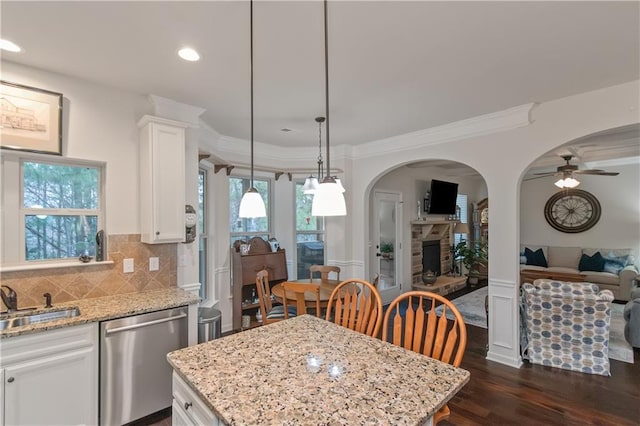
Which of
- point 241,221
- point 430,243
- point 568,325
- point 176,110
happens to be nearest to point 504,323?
point 568,325

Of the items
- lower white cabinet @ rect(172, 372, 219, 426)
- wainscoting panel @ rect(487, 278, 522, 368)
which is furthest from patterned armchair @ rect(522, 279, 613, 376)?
lower white cabinet @ rect(172, 372, 219, 426)

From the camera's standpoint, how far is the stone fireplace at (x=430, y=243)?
20.0 ft

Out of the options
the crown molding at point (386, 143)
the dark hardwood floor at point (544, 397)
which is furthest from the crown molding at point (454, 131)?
the dark hardwood floor at point (544, 397)

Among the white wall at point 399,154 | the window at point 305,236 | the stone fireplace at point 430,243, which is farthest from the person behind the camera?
the stone fireplace at point 430,243

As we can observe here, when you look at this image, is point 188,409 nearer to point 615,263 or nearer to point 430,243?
point 430,243

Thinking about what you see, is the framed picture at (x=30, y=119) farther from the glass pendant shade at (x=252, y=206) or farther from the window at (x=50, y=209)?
the glass pendant shade at (x=252, y=206)

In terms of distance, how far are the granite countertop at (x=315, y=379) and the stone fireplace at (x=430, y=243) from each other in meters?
4.71

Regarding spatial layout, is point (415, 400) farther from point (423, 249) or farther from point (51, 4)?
point (423, 249)

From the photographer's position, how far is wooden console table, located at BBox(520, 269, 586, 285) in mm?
5824

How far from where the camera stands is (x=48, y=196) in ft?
7.75

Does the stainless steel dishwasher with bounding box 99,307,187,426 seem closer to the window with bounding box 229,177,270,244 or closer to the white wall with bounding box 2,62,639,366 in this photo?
the white wall with bounding box 2,62,639,366

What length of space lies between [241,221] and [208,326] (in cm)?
199

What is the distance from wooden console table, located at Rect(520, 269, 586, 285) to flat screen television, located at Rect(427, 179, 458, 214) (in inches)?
75.9

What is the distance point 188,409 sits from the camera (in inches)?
51.3
